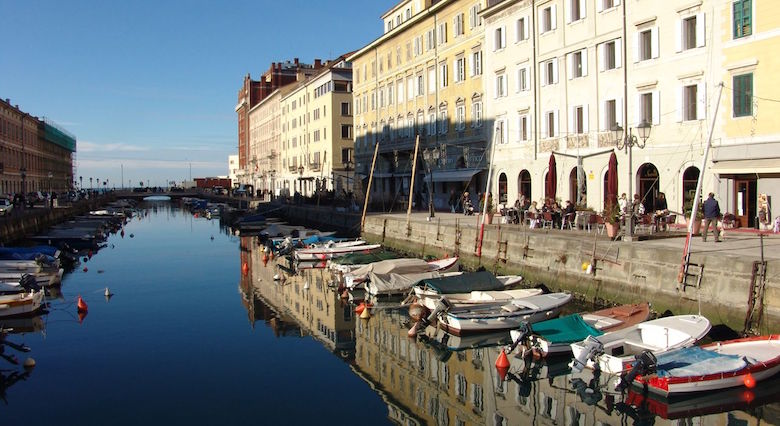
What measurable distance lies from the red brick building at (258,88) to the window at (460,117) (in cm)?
6234

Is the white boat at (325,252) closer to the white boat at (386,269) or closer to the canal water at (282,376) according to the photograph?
the white boat at (386,269)

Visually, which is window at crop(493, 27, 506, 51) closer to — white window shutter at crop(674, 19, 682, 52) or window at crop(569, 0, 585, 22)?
window at crop(569, 0, 585, 22)

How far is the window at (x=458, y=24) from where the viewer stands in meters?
51.4

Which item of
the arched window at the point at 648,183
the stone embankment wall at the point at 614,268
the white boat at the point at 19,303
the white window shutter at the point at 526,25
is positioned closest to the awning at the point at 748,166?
the arched window at the point at 648,183

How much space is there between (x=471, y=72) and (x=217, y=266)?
24.0 m

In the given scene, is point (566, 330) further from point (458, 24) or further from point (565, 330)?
point (458, 24)

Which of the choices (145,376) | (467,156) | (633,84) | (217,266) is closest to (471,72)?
(467,156)

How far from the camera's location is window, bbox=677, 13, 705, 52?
98.4 ft

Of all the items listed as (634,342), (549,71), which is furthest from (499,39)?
(634,342)

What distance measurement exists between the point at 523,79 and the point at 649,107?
451 inches

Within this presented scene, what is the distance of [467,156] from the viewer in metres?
49.9

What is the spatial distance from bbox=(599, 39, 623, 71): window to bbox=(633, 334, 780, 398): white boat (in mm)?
22030

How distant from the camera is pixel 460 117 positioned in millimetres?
51938

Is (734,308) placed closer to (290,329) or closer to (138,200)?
(290,329)
